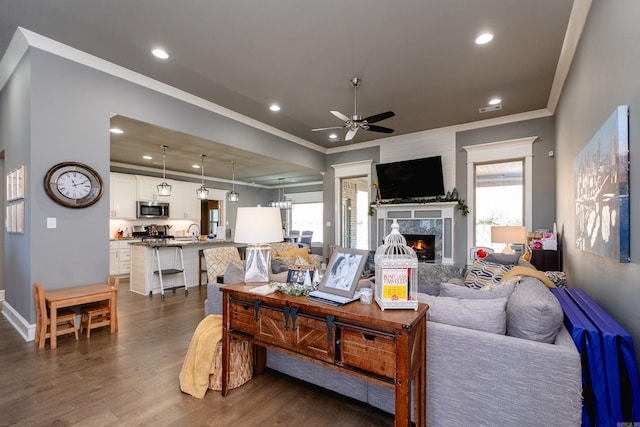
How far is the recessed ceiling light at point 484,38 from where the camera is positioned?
297 cm

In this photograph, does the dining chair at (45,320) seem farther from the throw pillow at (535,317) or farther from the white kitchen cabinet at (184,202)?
the white kitchen cabinet at (184,202)

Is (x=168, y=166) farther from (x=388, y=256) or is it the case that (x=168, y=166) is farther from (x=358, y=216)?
(x=388, y=256)

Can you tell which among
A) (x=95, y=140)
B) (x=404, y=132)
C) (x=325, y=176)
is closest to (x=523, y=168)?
(x=404, y=132)

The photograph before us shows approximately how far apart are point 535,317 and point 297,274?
1387 millimetres

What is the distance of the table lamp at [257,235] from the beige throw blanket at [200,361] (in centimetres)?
50

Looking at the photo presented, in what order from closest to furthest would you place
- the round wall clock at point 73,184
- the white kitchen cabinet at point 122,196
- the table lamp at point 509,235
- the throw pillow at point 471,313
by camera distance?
the throw pillow at point 471,313 < the round wall clock at point 73,184 < the table lamp at point 509,235 < the white kitchen cabinet at point 122,196

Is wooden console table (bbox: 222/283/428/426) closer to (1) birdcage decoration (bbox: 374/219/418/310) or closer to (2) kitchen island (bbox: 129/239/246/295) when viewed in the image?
(1) birdcage decoration (bbox: 374/219/418/310)

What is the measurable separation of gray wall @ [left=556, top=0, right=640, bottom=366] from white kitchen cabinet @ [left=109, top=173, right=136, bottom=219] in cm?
836

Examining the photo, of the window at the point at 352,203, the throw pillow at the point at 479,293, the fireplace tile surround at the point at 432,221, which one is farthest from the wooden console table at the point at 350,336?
the window at the point at 352,203

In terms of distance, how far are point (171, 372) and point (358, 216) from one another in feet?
22.2

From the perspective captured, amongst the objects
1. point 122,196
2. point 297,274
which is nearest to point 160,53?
point 297,274

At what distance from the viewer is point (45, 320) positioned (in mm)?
2887

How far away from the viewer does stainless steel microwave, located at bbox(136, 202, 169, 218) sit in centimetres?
736

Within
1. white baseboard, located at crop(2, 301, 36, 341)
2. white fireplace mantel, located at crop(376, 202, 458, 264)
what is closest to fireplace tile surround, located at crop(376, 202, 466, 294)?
white fireplace mantel, located at crop(376, 202, 458, 264)
